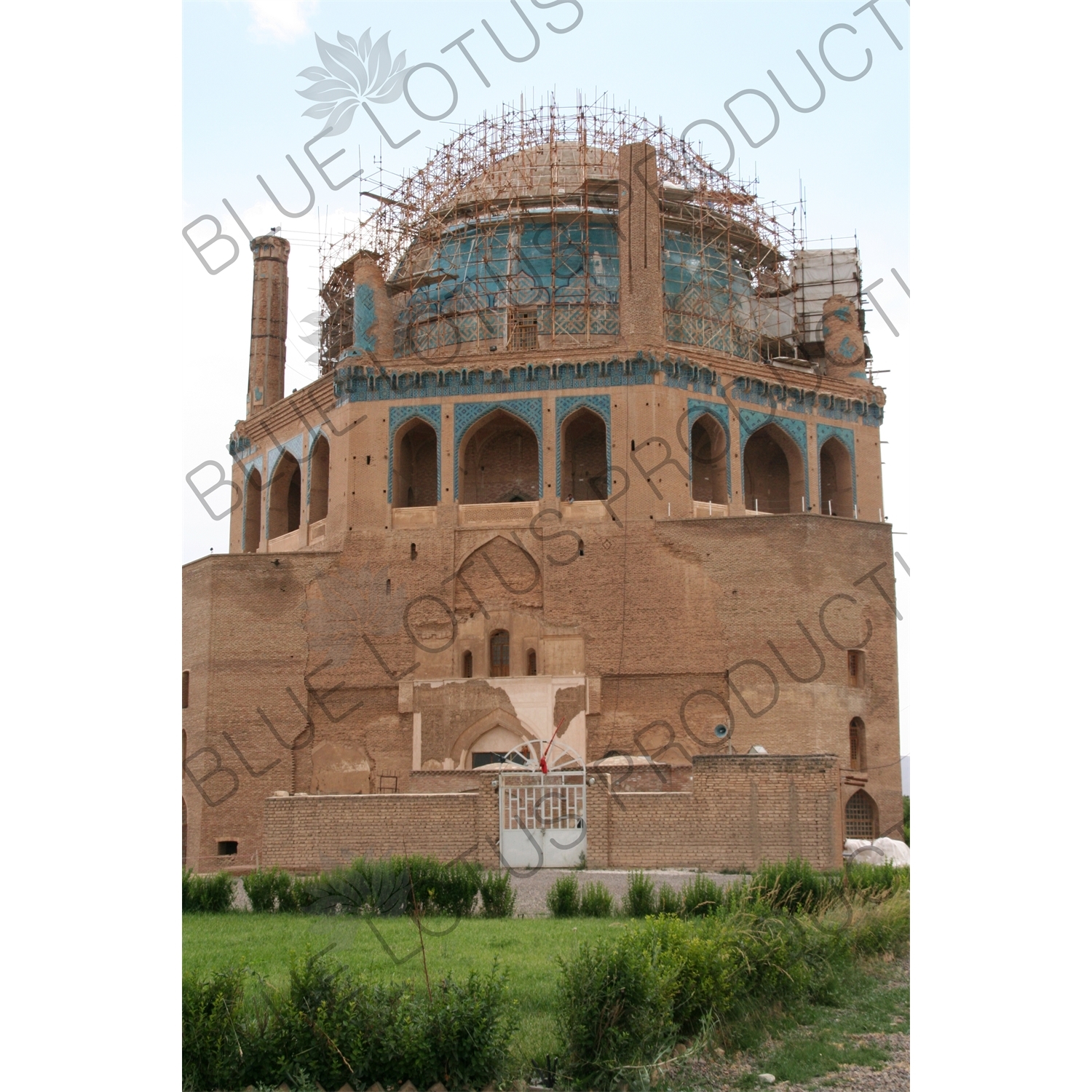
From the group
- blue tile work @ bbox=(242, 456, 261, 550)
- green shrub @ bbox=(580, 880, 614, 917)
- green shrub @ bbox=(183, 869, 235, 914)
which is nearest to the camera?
green shrub @ bbox=(580, 880, 614, 917)

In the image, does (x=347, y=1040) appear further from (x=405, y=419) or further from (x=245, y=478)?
(x=245, y=478)

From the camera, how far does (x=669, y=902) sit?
36.9 ft

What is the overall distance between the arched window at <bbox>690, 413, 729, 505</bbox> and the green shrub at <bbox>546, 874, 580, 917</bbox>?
1080 centimetres

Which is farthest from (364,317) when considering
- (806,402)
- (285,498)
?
(806,402)

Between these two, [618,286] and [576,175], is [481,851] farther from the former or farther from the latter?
[576,175]

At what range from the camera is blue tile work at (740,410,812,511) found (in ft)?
75.0

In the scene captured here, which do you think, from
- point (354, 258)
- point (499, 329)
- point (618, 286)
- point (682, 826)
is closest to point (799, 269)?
point (618, 286)

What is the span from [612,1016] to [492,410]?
1596 cm

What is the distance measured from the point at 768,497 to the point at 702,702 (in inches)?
193

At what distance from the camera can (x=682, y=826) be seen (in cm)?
1645

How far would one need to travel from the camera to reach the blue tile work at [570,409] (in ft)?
72.3

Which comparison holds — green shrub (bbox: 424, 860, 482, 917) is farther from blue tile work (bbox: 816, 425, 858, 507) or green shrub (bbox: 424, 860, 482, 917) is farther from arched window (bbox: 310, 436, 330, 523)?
blue tile work (bbox: 816, 425, 858, 507)

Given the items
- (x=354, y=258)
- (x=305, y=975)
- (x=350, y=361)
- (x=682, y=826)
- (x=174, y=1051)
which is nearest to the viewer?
(x=174, y=1051)

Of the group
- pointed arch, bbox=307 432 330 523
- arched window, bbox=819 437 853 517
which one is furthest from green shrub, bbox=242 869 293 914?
arched window, bbox=819 437 853 517
